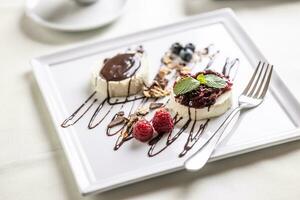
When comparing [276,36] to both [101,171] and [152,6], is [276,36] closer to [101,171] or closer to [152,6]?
[152,6]

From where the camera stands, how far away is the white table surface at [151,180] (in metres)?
1.15

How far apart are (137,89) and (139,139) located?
19cm

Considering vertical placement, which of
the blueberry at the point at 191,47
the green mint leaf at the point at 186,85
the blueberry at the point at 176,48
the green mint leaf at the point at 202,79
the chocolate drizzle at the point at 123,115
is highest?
the green mint leaf at the point at 202,79

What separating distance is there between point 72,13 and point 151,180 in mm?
732

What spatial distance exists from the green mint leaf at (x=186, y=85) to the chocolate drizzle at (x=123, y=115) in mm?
57

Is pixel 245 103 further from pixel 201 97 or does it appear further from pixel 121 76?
pixel 121 76

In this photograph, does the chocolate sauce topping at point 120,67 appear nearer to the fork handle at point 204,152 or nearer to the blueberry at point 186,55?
the blueberry at point 186,55

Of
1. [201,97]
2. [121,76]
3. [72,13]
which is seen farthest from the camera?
[72,13]

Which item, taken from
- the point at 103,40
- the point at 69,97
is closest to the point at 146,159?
the point at 69,97

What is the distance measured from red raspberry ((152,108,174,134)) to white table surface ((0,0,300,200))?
0.39 feet

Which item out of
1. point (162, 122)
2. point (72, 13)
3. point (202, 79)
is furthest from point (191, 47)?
point (72, 13)

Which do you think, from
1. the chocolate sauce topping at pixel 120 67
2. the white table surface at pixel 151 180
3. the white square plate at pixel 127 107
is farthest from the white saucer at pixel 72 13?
the chocolate sauce topping at pixel 120 67

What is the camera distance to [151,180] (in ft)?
3.81

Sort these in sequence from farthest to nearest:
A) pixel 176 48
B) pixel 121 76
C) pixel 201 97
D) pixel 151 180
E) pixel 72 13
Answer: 1. pixel 72 13
2. pixel 176 48
3. pixel 121 76
4. pixel 201 97
5. pixel 151 180
